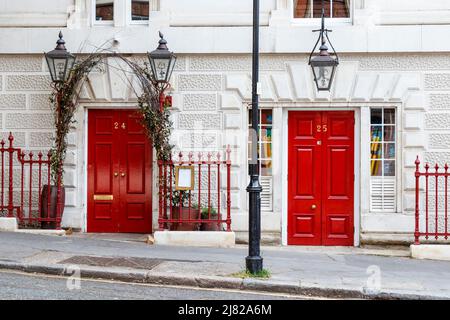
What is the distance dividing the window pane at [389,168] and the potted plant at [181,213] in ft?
11.6

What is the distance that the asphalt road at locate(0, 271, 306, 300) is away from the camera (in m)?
7.77

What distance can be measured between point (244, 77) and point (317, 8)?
6.33 feet

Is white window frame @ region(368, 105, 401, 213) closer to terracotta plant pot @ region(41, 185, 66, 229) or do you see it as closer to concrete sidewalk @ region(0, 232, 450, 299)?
concrete sidewalk @ region(0, 232, 450, 299)

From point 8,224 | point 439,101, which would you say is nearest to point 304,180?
point 439,101

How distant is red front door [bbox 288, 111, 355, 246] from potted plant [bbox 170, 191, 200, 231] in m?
1.84

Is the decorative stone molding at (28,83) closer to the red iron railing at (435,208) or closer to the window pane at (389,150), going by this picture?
the window pane at (389,150)

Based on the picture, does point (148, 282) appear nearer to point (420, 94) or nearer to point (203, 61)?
point (203, 61)

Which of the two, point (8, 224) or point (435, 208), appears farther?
point (8, 224)

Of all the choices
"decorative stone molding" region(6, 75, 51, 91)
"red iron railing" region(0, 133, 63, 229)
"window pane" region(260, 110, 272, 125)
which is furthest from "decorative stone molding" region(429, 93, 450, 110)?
"decorative stone molding" region(6, 75, 51, 91)

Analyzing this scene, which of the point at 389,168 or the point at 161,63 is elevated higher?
the point at 161,63

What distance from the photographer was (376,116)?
12594mm

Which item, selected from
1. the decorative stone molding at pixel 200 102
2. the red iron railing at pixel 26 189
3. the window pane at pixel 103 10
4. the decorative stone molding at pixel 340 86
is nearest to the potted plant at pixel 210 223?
the decorative stone molding at pixel 200 102

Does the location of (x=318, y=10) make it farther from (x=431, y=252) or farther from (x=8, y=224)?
(x=8, y=224)

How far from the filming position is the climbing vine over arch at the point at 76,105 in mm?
12055
